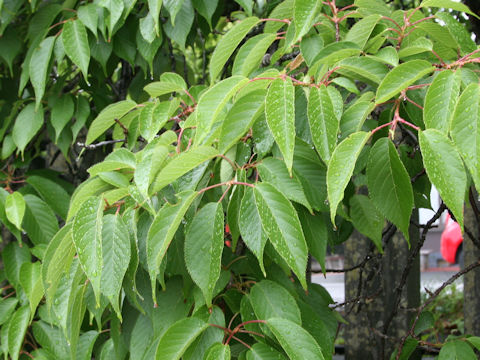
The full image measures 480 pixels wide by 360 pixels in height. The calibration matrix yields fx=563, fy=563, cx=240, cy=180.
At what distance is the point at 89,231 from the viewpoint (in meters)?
0.79

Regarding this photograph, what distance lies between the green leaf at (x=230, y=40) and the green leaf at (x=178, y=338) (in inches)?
17.8

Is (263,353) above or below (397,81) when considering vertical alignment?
below

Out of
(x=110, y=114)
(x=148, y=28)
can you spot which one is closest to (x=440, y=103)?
(x=110, y=114)

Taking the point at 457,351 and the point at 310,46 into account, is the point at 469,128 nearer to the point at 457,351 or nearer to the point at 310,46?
the point at 310,46

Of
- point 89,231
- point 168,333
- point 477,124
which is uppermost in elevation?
point 477,124

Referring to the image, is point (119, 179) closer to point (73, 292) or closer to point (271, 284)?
point (73, 292)

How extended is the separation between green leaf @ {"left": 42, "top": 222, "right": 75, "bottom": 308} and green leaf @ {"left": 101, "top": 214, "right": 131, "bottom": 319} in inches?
2.4

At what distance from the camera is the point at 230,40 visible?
1006 millimetres

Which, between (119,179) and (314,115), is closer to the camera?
(314,115)

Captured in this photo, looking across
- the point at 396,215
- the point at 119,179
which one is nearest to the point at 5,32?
the point at 119,179

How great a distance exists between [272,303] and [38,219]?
96cm

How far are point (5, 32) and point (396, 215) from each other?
1.48 meters

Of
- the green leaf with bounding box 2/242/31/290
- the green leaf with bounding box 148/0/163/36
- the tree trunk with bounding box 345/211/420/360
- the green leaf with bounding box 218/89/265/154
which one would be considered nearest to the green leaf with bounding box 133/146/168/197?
the green leaf with bounding box 218/89/265/154

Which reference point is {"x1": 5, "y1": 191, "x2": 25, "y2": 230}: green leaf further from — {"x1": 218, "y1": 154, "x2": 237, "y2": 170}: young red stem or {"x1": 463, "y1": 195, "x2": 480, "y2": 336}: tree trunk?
{"x1": 463, "y1": 195, "x2": 480, "y2": 336}: tree trunk
